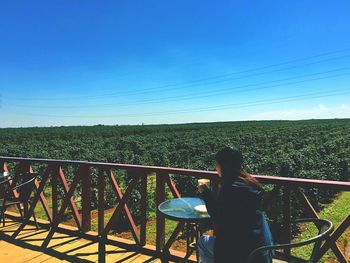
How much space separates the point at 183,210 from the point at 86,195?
7.13 feet

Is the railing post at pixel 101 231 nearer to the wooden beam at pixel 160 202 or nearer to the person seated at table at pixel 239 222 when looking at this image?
the wooden beam at pixel 160 202

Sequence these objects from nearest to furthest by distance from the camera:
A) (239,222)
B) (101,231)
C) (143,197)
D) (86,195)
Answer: (239,222)
(143,197)
(101,231)
(86,195)

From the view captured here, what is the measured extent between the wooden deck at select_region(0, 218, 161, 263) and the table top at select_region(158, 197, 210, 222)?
1.13 metres

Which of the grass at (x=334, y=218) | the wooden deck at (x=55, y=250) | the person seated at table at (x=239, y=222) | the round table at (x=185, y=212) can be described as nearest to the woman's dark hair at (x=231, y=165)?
the person seated at table at (x=239, y=222)

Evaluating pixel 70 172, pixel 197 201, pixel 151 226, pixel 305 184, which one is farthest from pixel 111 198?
pixel 305 184

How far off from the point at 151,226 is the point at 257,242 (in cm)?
550

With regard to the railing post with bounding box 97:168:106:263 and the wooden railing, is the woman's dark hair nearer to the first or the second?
the wooden railing

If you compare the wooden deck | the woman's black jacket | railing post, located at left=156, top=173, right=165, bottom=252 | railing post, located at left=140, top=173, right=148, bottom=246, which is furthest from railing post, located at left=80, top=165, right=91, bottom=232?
the woman's black jacket

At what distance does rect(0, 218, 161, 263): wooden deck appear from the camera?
440 cm

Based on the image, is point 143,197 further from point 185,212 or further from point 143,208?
point 185,212

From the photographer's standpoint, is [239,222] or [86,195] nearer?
[239,222]

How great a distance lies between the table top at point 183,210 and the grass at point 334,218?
3105mm

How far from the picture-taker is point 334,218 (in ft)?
26.7

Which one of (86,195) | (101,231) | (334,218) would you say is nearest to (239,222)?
(101,231)
